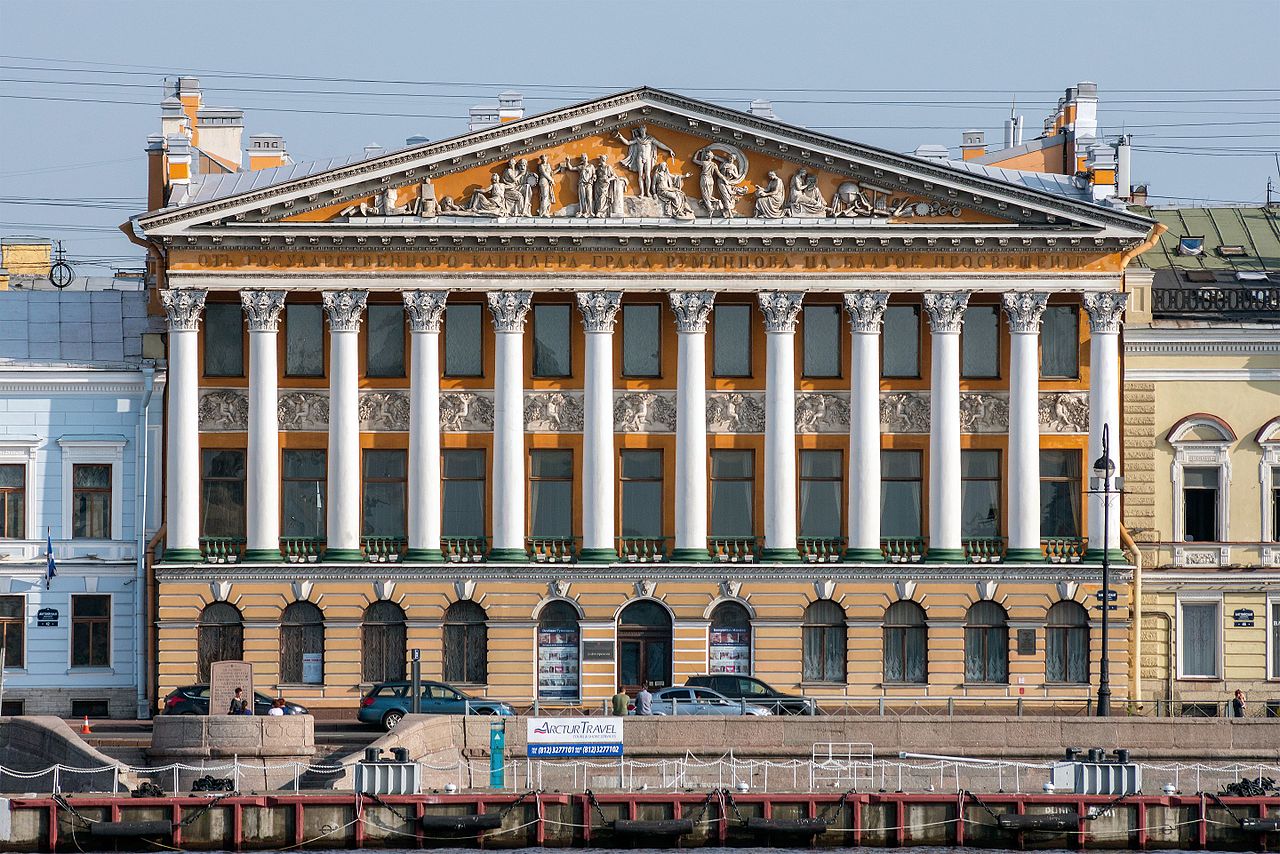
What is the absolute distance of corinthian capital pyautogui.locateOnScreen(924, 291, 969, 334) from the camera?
7338 cm

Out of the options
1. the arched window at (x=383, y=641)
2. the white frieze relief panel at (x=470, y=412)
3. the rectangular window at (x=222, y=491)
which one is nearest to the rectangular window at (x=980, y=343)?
the white frieze relief panel at (x=470, y=412)

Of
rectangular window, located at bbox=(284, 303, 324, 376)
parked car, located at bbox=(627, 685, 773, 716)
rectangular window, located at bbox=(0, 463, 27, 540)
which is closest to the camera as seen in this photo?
parked car, located at bbox=(627, 685, 773, 716)

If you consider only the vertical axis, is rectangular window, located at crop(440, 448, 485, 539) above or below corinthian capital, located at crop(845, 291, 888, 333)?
below

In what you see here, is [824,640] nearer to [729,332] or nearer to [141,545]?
[729,332]

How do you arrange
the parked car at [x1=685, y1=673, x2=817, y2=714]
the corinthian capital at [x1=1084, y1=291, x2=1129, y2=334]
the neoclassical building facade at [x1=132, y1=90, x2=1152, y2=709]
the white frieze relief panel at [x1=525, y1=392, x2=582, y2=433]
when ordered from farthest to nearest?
the white frieze relief panel at [x1=525, y1=392, x2=582, y2=433], the corinthian capital at [x1=1084, y1=291, x2=1129, y2=334], the neoclassical building facade at [x1=132, y1=90, x2=1152, y2=709], the parked car at [x1=685, y1=673, x2=817, y2=714]

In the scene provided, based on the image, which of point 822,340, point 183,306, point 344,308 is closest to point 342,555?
point 344,308

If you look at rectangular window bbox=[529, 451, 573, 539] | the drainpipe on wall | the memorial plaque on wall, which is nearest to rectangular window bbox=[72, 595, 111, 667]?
the drainpipe on wall

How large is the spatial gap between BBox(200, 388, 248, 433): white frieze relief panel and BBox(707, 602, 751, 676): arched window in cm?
1241

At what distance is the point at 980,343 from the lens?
74500 mm

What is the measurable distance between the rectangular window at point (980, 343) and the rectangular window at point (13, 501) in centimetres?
2325

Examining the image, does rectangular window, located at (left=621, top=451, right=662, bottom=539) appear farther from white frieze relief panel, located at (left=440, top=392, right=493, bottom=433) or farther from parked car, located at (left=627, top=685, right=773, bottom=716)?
parked car, located at (left=627, top=685, right=773, bottom=716)

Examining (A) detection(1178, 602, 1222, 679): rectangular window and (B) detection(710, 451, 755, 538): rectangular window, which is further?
(A) detection(1178, 602, 1222, 679): rectangular window

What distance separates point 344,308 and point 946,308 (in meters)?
14.5

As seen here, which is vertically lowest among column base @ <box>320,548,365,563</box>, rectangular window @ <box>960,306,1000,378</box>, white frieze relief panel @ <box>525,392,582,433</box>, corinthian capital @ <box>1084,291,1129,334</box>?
column base @ <box>320,548,365,563</box>
